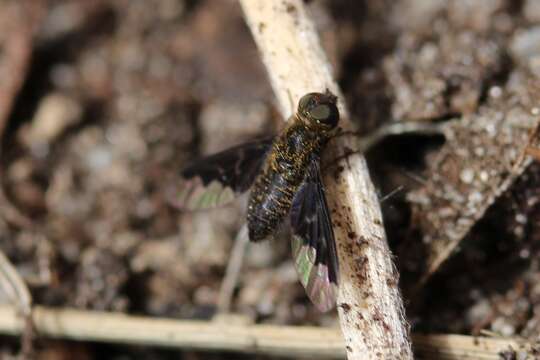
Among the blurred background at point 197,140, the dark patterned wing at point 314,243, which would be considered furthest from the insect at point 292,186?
the blurred background at point 197,140

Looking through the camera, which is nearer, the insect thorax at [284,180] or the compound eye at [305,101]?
the compound eye at [305,101]

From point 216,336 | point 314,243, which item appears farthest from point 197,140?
point 314,243

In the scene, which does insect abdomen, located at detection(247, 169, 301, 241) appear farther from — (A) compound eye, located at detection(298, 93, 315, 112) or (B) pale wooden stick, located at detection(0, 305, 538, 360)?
(B) pale wooden stick, located at detection(0, 305, 538, 360)

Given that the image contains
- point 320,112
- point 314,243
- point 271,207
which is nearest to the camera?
point 314,243

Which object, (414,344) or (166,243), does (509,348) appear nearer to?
(414,344)

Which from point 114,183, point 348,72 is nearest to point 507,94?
point 348,72

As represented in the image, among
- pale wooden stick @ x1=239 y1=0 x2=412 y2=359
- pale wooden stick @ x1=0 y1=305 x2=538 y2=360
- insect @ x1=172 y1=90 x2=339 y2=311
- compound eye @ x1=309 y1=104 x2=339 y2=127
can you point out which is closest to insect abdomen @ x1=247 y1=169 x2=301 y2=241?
insect @ x1=172 y1=90 x2=339 y2=311

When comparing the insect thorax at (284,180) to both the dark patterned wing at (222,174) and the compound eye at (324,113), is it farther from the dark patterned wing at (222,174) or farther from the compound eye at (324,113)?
the dark patterned wing at (222,174)

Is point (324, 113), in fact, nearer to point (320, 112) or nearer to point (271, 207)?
point (320, 112)
